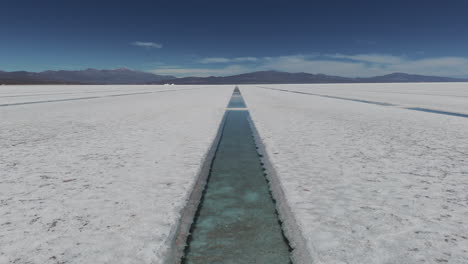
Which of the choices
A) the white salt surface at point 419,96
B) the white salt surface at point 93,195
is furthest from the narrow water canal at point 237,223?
the white salt surface at point 419,96

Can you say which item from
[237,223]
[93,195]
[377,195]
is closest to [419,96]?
[377,195]

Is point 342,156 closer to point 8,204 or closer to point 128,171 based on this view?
point 128,171

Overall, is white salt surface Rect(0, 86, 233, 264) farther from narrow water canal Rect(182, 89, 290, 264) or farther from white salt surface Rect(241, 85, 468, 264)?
white salt surface Rect(241, 85, 468, 264)

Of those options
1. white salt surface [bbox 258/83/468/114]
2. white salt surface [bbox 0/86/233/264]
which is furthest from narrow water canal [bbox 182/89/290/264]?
white salt surface [bbox 258/83/468/114]

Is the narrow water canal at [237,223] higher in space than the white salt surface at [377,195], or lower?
lower

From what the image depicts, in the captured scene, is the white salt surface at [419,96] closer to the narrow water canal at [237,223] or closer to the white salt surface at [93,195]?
the narrow water canal at [237,223]

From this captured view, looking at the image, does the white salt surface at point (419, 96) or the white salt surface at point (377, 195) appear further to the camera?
the white salt surface at point (419, 96)
